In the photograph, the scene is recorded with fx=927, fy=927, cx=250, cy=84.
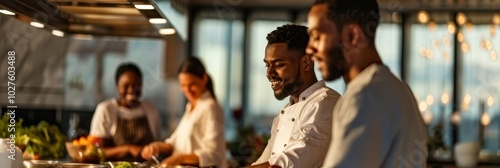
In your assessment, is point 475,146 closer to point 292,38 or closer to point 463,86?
point 463,86

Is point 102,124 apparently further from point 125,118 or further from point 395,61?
point 395,61

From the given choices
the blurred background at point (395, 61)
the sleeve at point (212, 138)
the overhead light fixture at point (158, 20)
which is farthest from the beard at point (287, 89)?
the blurred background at point (395, 61)

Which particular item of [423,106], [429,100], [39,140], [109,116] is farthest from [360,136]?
[429,100]

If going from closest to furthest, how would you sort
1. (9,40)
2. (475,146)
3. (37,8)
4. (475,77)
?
1. (37,8)
2. (9,40)
3. (475,146)
4. (475,77)

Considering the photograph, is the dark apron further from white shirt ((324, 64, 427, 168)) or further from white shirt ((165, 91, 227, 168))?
white shirt ((324, 64, 427, 168))

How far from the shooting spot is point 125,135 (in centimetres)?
541

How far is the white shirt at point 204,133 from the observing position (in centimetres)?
494

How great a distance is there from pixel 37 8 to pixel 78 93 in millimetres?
3004

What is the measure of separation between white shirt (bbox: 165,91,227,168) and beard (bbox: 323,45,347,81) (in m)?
2.69

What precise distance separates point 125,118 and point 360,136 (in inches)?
136

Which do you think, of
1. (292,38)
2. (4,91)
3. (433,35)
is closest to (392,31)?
(433,35)

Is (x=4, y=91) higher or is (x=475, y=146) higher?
(x=4, y=91)

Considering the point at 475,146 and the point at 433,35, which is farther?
the point at 433,35

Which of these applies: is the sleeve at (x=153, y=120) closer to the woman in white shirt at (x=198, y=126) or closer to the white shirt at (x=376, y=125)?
the woman in white shirt at (x=198, y=126)
